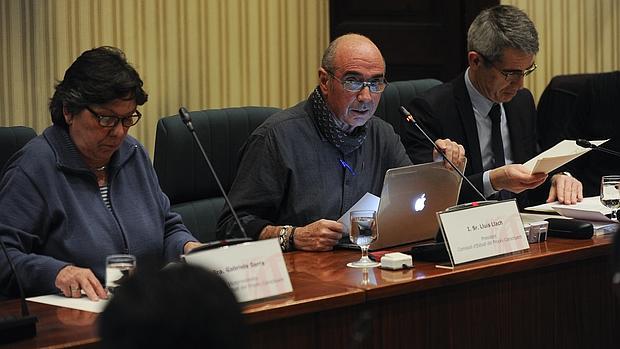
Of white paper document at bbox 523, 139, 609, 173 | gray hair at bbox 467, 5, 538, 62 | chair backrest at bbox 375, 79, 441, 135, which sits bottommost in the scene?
white paper document at bbox 523, 139, 609, 173

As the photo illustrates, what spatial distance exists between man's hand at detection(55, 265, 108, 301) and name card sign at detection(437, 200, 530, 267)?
876 mm

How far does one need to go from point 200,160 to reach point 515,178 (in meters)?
1.05

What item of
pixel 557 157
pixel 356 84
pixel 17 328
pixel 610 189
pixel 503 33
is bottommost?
pixel 17 328

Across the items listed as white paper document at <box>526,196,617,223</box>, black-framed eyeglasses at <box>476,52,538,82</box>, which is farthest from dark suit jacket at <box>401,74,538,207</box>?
white paper document at <box>526,196,617,223</box>

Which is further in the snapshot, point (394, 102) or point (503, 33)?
point (394, 102)

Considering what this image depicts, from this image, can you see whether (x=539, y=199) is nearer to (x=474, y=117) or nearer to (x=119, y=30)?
(x=474, y=117)

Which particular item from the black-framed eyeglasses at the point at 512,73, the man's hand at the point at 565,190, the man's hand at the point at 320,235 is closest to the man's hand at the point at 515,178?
the man's hand at the point at 565,190

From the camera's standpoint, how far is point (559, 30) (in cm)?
567

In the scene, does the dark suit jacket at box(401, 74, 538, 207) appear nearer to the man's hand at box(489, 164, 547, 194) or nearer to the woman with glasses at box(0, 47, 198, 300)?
the man's hand at box(489, 164, 547, 194)

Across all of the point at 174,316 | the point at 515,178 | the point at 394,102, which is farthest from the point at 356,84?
the point at 174,316

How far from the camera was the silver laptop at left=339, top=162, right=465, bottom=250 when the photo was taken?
2988 millimetres

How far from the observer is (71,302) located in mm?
2518

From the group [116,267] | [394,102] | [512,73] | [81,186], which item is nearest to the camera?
[116,267]

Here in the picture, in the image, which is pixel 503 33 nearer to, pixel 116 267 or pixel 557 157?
pixel 557 157
